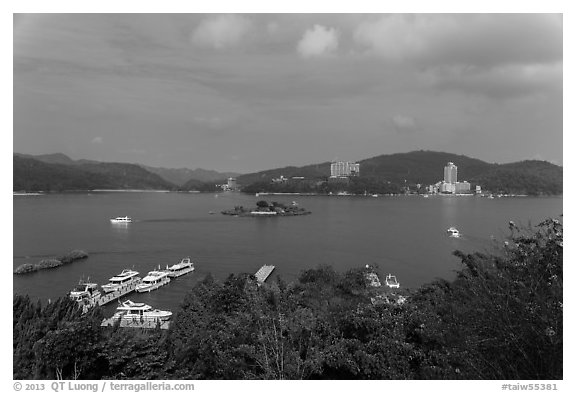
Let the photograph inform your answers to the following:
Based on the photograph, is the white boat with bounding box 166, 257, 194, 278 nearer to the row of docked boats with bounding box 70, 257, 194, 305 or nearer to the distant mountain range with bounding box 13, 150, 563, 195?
the row of docked boats with bounding box 70, 257, 194, 305

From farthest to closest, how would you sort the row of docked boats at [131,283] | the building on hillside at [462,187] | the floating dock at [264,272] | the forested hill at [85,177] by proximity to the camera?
the building on hillside at [462,187] < the forested hill at [85,177] < the floating dock at [264,272] < the row of docked boats at [131,283]

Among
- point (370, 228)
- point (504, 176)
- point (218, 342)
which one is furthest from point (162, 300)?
point (504, 176)

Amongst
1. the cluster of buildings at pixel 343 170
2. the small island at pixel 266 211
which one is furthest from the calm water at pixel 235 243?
the cluster of buildings at pixel 343 170

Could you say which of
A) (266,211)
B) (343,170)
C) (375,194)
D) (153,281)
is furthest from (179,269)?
(343,170)

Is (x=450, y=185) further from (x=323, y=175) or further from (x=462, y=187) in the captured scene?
(x=323, y=175)

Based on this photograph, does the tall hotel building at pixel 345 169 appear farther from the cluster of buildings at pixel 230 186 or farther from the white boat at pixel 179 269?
the white boat at pixel 179 269

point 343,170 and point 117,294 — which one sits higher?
point 343,170

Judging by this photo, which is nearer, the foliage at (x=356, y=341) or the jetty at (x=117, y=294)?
the foliage at (x=356, y=341)
